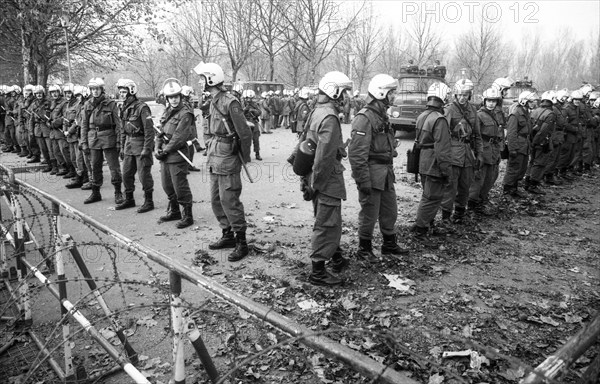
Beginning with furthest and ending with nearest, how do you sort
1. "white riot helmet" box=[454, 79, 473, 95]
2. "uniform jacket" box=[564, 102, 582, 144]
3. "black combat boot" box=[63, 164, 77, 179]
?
"uniform jacket" box=[564, 102, 582, 144], "black combat boot" box=[63, 164, 77, 179], "white riot helmet" box=[454, 79, 473, 95]

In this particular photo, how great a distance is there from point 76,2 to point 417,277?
1171 centimetres

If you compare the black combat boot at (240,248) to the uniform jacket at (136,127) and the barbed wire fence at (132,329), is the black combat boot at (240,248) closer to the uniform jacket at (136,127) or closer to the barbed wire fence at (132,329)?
the barbed wire fence at (132,329)

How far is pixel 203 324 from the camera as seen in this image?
158 inches

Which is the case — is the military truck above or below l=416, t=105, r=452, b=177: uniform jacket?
above

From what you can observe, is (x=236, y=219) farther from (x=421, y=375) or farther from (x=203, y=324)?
(x=421, y=375)

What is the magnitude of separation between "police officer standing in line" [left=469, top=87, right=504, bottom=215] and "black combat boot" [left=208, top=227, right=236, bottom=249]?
440 cm

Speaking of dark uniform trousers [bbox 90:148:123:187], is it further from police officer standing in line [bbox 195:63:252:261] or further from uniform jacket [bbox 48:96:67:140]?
police officer standing in line [bbox 195:63:252:261]

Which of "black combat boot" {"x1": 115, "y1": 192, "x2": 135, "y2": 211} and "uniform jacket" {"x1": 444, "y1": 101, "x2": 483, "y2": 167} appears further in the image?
"black combat boot" {"x1": 115, "y1": 192, "x2": 135, "y2": 211}

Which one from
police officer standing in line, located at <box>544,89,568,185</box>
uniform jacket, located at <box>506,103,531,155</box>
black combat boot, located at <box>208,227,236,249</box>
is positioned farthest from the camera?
police officer standing in line, located at <box>544,89,568,185</box>

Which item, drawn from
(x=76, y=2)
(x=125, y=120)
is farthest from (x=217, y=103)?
(x=76, y=2)

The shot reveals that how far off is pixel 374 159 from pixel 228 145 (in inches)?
72.3

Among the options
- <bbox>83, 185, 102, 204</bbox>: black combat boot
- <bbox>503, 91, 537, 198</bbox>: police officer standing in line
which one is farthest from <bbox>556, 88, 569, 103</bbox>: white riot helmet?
<bbox>83, 185, 102, 204</bbox>: black combat boot

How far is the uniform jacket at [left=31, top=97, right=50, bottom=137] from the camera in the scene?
35.2 ft

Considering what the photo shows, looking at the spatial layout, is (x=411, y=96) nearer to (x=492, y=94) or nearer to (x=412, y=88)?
(x=412, y=88)
